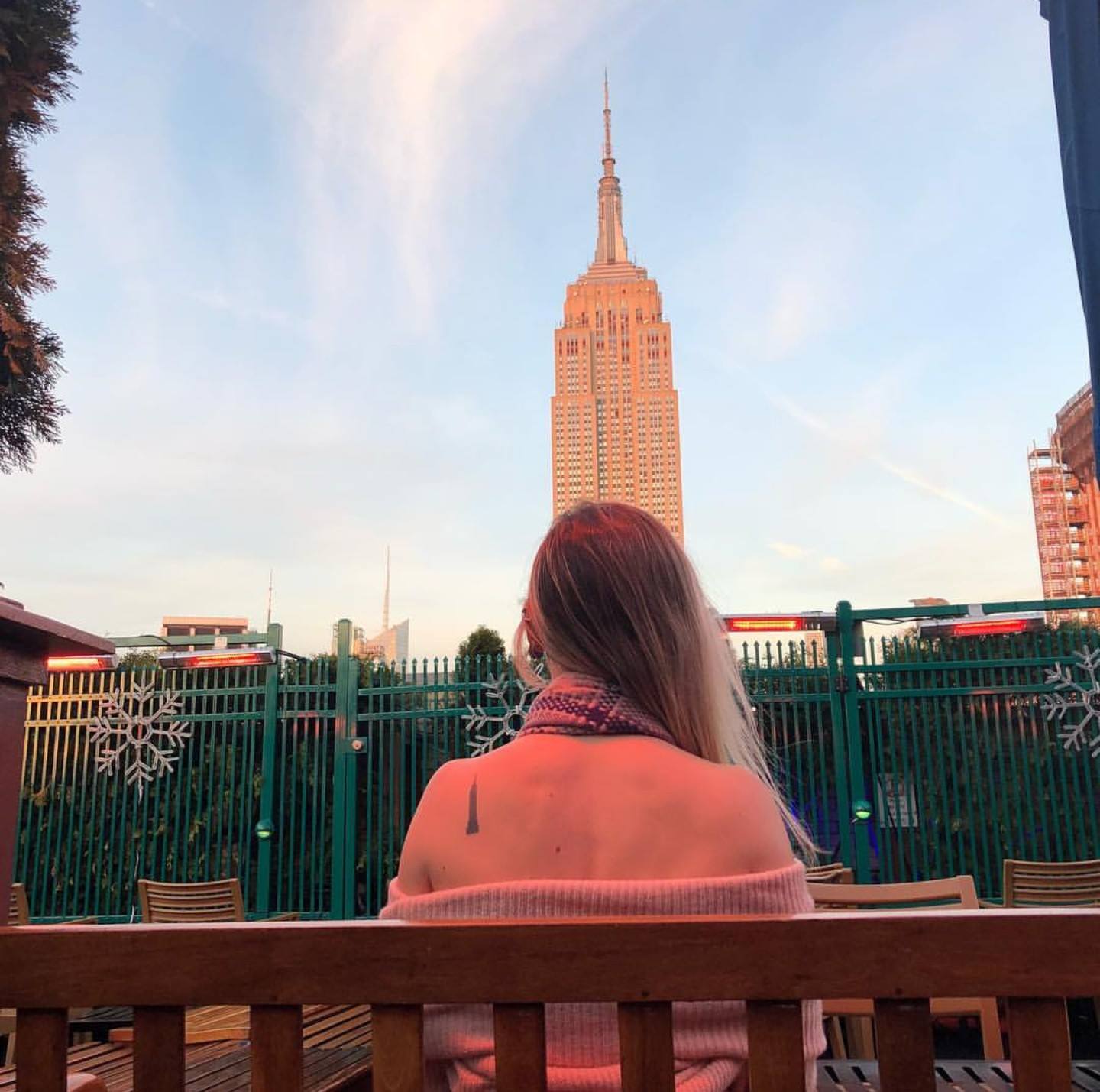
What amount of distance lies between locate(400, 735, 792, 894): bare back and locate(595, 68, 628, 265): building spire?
86.4 meters

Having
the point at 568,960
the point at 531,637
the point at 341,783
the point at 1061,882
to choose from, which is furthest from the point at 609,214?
the point at 568,960

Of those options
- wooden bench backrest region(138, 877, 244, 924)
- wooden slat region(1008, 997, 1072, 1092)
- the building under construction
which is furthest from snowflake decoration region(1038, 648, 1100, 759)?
the building under construction

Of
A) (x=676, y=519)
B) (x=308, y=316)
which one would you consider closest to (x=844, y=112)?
(x=308, y=316)

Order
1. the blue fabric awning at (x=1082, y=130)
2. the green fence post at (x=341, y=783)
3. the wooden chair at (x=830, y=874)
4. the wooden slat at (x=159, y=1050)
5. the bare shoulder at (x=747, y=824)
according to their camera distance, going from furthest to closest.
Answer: the green fence post at (x=341, y=783), the wooden chair at (x=830, y=874), the blue fabric awning at (x=1082, y=130), the bare shoulder at (x=747, y=824), the wooden slat at (x=159, y=1050)

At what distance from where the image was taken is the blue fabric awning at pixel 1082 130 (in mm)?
3066

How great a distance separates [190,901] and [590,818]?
163 inches

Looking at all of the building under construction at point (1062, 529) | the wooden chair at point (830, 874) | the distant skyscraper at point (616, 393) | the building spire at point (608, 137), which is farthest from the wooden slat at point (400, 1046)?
the building spire at point (608, 137)

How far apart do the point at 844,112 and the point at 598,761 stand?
56.7 ft

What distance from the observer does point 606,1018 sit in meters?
1.12

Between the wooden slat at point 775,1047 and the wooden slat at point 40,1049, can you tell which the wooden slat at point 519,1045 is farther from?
the wooden slat at point 40,1049

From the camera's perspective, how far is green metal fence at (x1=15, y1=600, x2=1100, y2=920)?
619 centimetres

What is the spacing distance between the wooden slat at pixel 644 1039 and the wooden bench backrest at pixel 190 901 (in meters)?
3.92

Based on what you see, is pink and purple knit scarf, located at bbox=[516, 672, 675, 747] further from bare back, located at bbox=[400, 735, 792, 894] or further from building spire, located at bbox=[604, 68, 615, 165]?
building spire, located at bbox=[604, 68, 615, 165]

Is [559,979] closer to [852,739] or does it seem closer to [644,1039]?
[644,1039]
